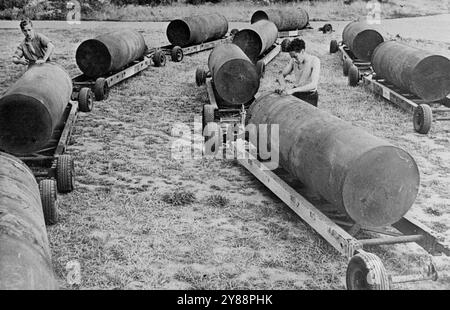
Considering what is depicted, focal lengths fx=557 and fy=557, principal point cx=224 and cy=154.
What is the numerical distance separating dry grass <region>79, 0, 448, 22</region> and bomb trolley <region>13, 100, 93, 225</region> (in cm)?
2099

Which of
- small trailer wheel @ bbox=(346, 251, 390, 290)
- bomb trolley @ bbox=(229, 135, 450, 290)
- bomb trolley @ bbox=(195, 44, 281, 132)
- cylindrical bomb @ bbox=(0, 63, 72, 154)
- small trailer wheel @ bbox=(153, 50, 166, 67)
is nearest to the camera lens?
small trailer wheel @ bbox=(346, 251, 390, 290)

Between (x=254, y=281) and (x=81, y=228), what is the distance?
85.1 inches

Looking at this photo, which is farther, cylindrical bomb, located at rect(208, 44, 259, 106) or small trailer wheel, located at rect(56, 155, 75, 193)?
cylindrical bomb, located at rect(208, 44, 259, 106)

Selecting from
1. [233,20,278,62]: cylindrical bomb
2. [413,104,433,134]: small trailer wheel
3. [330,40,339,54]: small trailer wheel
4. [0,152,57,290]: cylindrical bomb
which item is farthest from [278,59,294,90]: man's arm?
[330,40,339,54]: small trailer wheel

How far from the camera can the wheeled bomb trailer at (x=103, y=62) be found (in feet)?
40.0

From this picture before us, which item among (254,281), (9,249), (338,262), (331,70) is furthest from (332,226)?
(331,70)

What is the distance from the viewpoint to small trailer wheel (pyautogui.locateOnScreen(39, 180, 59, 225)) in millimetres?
6137

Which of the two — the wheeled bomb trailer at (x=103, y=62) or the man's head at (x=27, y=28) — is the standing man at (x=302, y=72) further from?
the wheeled bomb trailer at (x=103, y=62)

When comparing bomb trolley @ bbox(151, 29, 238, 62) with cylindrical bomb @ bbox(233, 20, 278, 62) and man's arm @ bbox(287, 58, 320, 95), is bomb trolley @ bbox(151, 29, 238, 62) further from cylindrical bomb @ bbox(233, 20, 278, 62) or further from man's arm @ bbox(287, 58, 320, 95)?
man's arm @ bbox(287, 58, 320, 95)

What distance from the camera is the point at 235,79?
1043 centimetres

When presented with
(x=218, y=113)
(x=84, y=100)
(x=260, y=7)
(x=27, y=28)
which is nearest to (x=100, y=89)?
(x=84, y=100)

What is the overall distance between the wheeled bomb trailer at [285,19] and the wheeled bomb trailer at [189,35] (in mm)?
3295

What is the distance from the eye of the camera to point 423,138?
980 centimetres

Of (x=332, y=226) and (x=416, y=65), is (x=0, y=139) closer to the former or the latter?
(x=332, y=226)
